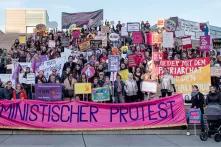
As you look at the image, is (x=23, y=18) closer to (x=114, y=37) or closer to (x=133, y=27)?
(x=114, y=37)

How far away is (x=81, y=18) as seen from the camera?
36000 millimetres

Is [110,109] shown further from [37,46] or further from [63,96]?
[37,46]

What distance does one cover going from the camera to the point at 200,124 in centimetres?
1811

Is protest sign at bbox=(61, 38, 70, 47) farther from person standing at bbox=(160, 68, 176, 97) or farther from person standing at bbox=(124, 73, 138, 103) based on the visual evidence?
person standing at bbox=(124, 73, 138, 103)

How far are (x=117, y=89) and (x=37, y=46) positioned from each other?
33.1 feet

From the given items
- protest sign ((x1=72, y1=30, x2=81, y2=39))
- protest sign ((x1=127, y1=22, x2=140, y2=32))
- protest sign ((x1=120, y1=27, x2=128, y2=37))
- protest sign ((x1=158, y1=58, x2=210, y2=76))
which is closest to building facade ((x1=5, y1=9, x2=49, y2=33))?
protest sign ((x1=72, y1=30, x2=81, y2=39))

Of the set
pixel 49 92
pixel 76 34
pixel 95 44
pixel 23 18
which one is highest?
pixel 23 18

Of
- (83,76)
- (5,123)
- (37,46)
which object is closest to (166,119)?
(83,76)

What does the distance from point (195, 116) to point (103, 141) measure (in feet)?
10.2

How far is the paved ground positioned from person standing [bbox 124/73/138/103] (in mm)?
1917

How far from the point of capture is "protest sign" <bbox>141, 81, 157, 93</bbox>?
19391 mm

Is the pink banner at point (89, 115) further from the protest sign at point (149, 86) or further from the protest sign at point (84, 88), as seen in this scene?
the protest sign at point (149, 86)

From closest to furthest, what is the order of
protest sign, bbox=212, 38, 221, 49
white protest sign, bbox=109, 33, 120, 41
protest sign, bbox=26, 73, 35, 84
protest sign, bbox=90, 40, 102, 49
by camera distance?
protest sign, bbox=26, 73, 35, 84 → protest sign, bbox=90, 40, 102, 49 → white protest sign, bbox=109, 33, 120, 41 → protest sign, bbox=212, 38, 221, 49

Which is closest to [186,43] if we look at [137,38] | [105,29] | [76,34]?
[137,38]
